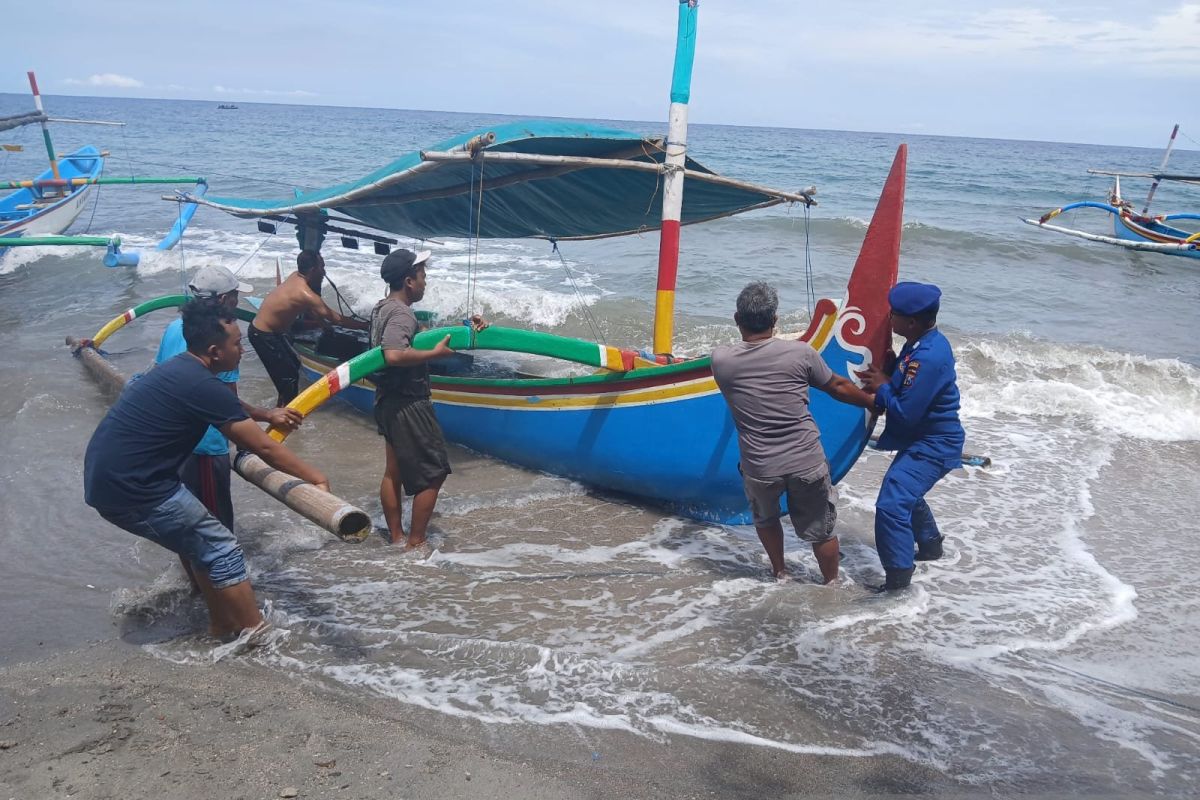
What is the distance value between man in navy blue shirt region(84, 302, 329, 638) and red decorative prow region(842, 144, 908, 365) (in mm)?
2970

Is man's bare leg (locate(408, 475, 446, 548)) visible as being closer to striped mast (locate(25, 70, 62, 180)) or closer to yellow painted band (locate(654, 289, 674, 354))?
yellow painted band (locate(654, 289, 674, 354))

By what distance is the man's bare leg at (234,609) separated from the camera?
375cm

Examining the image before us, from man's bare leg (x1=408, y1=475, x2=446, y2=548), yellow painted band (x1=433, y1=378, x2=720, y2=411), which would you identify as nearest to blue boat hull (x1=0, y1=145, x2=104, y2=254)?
yellow painted band (x1=433, y1=378, x2=720, y2=411)

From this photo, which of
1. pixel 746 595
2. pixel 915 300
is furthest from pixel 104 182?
pixel 915 300

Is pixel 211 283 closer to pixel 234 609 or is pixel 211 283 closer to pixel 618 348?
pixel 234 609

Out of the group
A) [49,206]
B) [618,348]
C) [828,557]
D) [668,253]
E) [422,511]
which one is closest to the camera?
[828,557]

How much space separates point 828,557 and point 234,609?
304 cm

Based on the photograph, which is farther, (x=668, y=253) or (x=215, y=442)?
(x=668, y=253)

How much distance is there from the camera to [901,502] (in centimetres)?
416

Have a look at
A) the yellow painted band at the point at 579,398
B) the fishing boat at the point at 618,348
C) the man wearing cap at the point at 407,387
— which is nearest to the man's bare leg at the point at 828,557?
the fishing boat at the point at 618,348

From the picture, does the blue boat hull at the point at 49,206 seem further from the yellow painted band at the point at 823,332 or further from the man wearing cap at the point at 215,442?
the yellow painted band at the point at 823,332

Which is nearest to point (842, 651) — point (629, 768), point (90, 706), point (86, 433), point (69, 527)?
point (629, 768)

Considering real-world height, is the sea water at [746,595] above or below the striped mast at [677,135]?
below

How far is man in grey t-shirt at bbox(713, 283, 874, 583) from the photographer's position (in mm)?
4051
